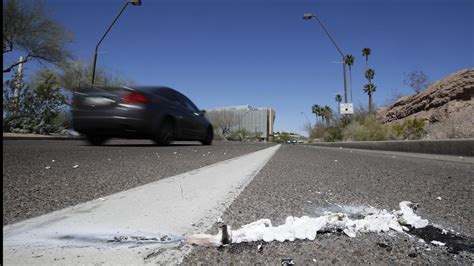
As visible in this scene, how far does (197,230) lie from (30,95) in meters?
Answer: 24.8

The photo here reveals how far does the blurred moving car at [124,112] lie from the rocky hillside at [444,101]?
13.1 meters

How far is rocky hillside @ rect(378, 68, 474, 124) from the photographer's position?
56.7 feet

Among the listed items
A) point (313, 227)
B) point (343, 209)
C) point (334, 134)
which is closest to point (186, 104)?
point (343, 209)

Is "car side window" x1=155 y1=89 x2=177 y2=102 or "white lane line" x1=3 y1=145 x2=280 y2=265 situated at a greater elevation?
"car side window" x1=155 y1=89 x2=177 y2=102

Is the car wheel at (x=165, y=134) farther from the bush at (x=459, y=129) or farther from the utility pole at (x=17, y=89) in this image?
the utility pole at (x=17, y=89)

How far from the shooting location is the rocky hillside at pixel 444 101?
1728 cm

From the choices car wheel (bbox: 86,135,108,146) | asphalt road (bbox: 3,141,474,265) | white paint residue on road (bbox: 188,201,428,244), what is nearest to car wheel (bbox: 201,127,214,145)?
car wheel (bbox: 86,135,108,146)

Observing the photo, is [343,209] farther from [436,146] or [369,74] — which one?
[369,74]

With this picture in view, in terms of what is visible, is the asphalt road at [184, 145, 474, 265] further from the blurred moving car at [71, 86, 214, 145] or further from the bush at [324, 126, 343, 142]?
the bush at [324, 126, 343, 142]

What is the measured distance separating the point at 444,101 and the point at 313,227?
2259cm

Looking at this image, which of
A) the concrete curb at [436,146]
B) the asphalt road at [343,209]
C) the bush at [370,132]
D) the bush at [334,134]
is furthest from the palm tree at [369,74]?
the asphalt road at [343,209]

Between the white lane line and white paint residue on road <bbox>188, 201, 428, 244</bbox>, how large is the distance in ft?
0.56

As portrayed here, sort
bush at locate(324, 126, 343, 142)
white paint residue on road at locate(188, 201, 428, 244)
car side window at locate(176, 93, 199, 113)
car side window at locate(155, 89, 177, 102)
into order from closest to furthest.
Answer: white paint residue on road at locate(188, 201, 428, 244) < car side window at locate(155, 89, 177, 102) < car side window at locate(176, 93, 199, 113) < bush at locate(324, 126, 343, 142)

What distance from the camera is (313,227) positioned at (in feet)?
3.67
